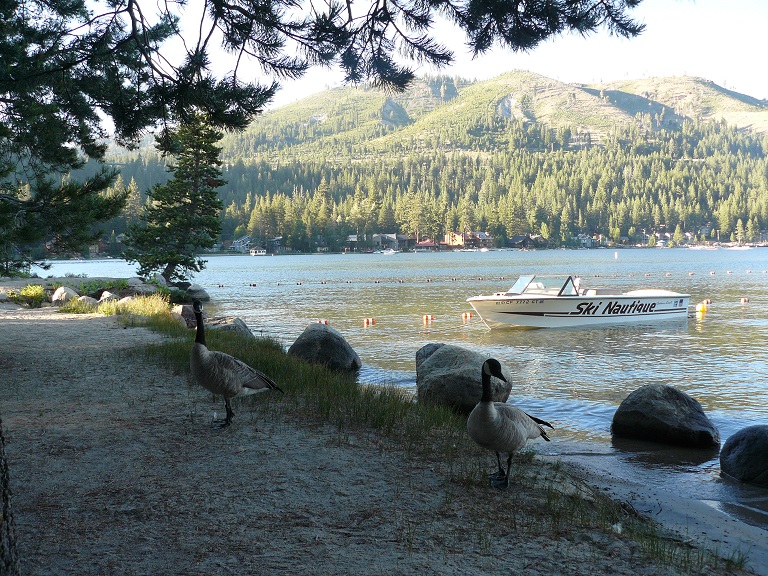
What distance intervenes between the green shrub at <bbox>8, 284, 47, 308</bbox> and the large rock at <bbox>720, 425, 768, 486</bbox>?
25820 millimetres

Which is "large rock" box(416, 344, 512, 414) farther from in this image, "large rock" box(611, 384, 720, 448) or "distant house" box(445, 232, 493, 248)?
"distant house" box(445, 232, 493, 248)

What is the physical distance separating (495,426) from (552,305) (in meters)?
18.1

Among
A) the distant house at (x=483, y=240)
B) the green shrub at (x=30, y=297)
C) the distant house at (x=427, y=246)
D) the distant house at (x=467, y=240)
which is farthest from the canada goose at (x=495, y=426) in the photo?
the distant house at (x=483, y=240)

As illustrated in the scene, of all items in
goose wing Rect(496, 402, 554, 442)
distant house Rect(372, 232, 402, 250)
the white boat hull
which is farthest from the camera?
distant house Rect(372, 232, 402, 250)

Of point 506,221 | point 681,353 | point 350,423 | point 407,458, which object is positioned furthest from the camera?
point 506,221

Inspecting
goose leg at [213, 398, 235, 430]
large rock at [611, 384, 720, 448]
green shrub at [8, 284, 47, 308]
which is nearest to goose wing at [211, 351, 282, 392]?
goose leg at [213, 398, 235, 430]

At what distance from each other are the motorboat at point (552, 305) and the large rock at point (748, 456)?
14.9 m

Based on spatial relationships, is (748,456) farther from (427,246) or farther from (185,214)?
(427,246)

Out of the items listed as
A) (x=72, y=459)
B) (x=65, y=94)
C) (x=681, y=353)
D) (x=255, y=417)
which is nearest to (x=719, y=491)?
(x=255, y=417)

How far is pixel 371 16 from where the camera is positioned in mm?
6578

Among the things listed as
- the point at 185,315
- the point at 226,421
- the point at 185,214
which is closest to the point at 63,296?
the point at 185,315

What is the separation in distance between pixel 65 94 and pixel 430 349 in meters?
9.19

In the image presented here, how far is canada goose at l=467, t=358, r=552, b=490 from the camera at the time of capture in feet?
Result: 19.8

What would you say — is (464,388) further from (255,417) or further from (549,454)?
(255,417)
